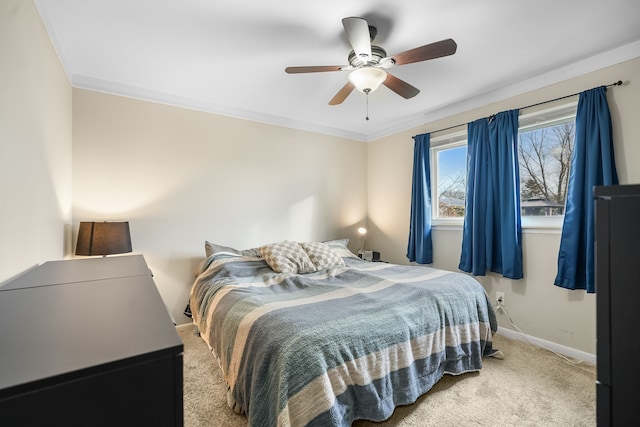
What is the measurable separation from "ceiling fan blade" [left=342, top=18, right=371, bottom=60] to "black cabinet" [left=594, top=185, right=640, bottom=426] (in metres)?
1.45

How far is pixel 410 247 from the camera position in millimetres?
3559

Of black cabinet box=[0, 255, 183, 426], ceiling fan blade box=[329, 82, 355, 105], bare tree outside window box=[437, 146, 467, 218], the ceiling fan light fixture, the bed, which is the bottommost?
the bed

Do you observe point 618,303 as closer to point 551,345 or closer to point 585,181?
point 585,181

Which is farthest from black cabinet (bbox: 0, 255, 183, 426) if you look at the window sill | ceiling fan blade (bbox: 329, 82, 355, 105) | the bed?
the window sill

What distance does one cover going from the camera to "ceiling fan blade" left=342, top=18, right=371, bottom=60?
1535 mm

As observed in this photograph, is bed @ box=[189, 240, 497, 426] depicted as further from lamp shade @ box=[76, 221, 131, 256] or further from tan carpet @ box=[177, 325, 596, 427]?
lamp shade @ box=[76, 221, 131, 256]

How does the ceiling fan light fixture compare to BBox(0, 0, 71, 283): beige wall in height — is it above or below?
above

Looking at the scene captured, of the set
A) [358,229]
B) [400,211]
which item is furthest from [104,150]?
[400,211]

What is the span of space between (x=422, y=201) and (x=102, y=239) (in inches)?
126

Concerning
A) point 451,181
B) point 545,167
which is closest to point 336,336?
point 545,167

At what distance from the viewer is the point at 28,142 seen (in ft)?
4.77

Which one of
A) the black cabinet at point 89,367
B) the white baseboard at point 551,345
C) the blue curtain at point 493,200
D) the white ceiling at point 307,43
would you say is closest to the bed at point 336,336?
the white baseboard at point 551,345

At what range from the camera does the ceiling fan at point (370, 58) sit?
1.61 metres

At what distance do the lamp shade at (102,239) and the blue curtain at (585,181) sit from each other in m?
3.60
